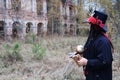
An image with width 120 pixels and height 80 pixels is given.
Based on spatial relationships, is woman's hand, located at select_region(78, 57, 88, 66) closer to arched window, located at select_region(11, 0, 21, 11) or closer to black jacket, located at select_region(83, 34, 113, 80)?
black jacket, located at select_region(83, 34, 113, 80)

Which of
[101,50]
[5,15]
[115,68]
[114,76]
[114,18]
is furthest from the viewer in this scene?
[5,15]

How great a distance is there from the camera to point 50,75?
6594mm

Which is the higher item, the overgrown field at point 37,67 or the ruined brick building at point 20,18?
the ruined brick building at point 20,18

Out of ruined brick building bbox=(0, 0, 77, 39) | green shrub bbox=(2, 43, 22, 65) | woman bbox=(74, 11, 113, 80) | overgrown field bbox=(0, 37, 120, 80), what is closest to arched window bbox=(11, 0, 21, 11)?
ruined brick building bbox=(0, 0, 77, 39)

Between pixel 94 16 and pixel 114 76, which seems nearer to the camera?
pixel 94 16

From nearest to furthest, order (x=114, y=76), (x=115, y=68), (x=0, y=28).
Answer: (x=114, y=76)
(x=115, y=68)
(x=0, y=28)

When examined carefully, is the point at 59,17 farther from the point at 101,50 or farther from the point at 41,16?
the point at 101,50

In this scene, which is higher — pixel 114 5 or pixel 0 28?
pixel 114 5

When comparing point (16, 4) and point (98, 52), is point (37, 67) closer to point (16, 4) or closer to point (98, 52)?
point (98, 52)

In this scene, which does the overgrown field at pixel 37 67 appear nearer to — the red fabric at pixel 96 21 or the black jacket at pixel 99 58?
the black jacket at pixel 99 58

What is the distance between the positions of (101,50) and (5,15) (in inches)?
534

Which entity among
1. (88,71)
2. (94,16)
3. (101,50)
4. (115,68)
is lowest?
(115,68)

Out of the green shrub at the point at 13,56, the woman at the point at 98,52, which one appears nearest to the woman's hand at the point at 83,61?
the woman at the point at 98,52

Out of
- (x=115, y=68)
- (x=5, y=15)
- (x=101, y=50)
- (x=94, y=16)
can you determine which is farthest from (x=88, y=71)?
(x=5, y=15)
